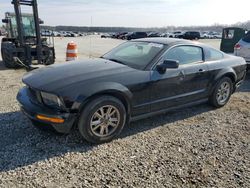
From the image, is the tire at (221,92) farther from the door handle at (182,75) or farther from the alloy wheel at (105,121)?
the alloy wheel at (105,121)

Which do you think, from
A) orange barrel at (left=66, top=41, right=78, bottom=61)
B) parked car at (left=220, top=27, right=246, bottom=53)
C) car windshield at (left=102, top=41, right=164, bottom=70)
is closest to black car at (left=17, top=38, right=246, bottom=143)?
car windshield at (left=102, top=41, right=164, bottom=70)

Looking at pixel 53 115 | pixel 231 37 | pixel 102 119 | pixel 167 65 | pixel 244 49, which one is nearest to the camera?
pixel 53 115

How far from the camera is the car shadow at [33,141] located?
10.4ft

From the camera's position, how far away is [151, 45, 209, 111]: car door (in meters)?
4.01

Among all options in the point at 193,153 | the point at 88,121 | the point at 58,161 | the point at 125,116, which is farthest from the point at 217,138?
the point at 58,161

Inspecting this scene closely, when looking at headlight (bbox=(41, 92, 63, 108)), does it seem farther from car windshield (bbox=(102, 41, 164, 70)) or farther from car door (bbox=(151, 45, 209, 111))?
car door (bbox=(151, 45, 209, 111))

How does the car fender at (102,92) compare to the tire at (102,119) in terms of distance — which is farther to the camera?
the tire at (102,119)

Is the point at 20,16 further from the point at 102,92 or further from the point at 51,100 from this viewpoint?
the point at 102,92

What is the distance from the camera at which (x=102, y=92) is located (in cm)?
342

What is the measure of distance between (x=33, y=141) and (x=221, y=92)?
384 centimetres

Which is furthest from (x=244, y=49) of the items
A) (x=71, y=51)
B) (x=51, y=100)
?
(x=51, y=100)

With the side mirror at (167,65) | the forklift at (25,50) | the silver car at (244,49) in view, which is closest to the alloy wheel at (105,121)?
the side mirror at (167,65)

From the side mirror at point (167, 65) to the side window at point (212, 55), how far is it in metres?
1.24

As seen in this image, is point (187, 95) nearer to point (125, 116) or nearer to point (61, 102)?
point (125, 116)
